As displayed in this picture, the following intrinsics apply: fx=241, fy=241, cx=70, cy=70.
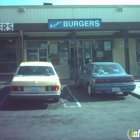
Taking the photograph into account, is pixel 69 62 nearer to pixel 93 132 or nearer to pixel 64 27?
pixel 64 27

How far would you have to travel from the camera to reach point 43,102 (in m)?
9.17

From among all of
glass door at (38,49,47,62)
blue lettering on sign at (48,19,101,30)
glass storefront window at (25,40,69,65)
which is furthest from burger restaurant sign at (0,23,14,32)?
glass door at (38,49,47,62)

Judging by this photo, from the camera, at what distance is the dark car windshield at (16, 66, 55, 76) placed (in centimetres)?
902

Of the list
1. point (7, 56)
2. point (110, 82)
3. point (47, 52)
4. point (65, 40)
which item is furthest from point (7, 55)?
point (110, 82)

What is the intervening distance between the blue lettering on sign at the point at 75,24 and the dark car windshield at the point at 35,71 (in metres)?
4.81

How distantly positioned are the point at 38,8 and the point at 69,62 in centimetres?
446

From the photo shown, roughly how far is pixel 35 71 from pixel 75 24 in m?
5.45

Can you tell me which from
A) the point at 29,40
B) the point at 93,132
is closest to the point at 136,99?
the point at 93,132

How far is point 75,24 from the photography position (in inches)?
536

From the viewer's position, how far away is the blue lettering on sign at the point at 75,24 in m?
13.5

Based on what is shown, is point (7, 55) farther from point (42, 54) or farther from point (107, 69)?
point (107, 69)

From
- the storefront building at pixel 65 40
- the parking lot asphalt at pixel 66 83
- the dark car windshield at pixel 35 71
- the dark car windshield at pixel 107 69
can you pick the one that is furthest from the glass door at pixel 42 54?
the dark car windshield at pixel 35 71

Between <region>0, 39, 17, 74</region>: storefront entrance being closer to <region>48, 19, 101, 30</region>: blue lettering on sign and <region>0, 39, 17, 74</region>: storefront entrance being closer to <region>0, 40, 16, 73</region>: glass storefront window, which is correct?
<region>0, 40, 16, 73</region>: glass storefront window

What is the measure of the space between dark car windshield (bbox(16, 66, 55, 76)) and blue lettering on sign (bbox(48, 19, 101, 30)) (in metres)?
4.81
